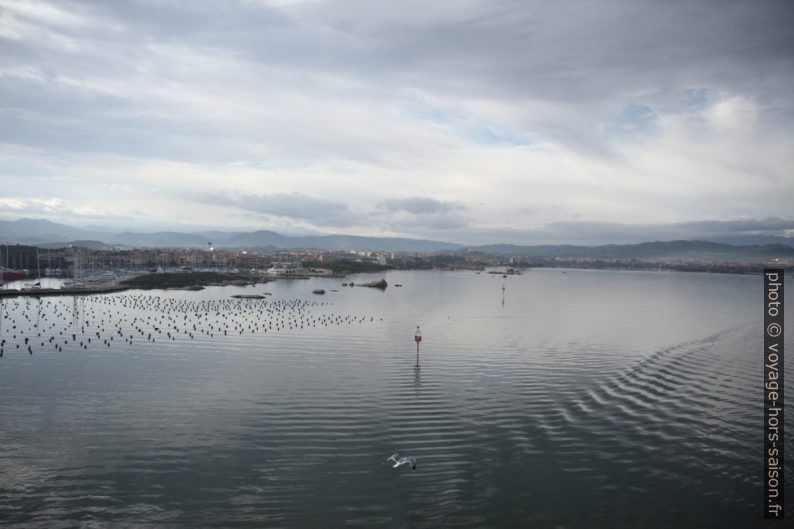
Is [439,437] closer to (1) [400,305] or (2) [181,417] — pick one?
(2) [181,417]

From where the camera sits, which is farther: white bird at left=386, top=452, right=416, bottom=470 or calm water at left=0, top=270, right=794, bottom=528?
white bird at left=386, top=452, right=416, bottom=470

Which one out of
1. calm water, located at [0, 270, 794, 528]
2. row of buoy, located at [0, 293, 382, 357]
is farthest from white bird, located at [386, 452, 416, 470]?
row of buoy, located at [0, 293, 382, 357]

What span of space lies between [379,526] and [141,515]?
4.65m

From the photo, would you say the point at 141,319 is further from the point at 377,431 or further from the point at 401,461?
the point at 401,461

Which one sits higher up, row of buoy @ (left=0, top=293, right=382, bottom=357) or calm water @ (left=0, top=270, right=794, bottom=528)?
row of buoy @ (left=0, top=293, right=382, bottom=357)

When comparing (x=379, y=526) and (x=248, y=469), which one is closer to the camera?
(x=379, y=526)

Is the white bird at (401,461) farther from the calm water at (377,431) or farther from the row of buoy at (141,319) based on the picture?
the row of buoy at (141,319)

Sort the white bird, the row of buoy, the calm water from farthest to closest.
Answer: the row of buoy < the white bird < the calm water

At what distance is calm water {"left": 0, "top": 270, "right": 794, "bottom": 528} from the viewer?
1070 centimetres

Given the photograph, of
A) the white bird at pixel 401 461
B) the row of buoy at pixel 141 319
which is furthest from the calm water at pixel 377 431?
the row of buoy at pixel 141 319

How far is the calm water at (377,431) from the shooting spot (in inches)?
421

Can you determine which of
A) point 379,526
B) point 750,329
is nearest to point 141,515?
point 379,526

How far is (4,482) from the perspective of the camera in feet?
37.2

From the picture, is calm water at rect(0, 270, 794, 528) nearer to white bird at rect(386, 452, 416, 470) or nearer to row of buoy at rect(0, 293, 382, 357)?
white bird at rect(386, 452, 416, 470)
